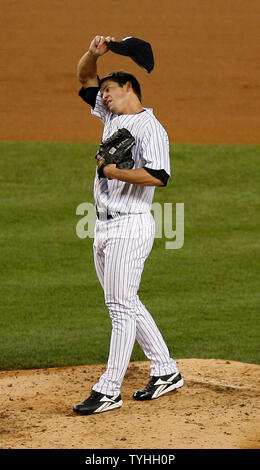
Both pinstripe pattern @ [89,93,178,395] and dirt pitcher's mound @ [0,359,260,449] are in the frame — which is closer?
dirt pitcher's mound @ [0,359,260,449]

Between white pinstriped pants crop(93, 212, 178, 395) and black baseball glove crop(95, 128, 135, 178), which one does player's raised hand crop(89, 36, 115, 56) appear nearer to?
black baseball glove crop(95, 128, 135, 178)

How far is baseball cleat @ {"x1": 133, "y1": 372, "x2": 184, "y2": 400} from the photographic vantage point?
4.93m

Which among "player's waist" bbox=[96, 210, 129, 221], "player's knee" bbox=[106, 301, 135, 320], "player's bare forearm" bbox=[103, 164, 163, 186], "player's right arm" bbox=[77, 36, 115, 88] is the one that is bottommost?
"player's knee" bbox=[106, 301, 135, 320]

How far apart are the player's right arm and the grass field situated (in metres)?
2.12

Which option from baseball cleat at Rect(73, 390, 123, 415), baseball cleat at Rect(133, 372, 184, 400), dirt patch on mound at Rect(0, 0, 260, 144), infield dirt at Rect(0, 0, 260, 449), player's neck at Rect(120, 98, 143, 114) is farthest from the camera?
dirt patch on mound at Rect(0, 0, 260, 144)

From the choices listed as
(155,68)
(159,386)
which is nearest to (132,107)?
(159,386)

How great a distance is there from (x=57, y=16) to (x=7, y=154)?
4.87 m

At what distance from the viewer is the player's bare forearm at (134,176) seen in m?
4.53

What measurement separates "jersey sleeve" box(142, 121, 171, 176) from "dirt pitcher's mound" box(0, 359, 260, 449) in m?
1.25

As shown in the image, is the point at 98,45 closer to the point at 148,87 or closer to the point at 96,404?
the point at 96,404

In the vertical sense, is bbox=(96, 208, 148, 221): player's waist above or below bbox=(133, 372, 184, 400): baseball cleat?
above

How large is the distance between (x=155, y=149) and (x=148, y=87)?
9.92m

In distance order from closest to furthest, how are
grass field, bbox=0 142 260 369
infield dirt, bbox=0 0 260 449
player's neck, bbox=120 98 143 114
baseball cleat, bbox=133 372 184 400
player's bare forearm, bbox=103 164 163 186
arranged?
player's bare forearm, bbox=103 164 163 186, player's neck, bbox=120 98 143 114, baseball cleat, bbox=133 372 184 400, infield dirt, bbox=0 0 260 449, grass field, bbox=0 142 260 369

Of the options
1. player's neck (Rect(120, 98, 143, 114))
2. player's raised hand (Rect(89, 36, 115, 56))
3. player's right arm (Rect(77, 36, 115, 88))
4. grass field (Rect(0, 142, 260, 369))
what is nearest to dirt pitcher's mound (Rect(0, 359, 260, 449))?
grass field (Rect(0, 142, 260, 369))
